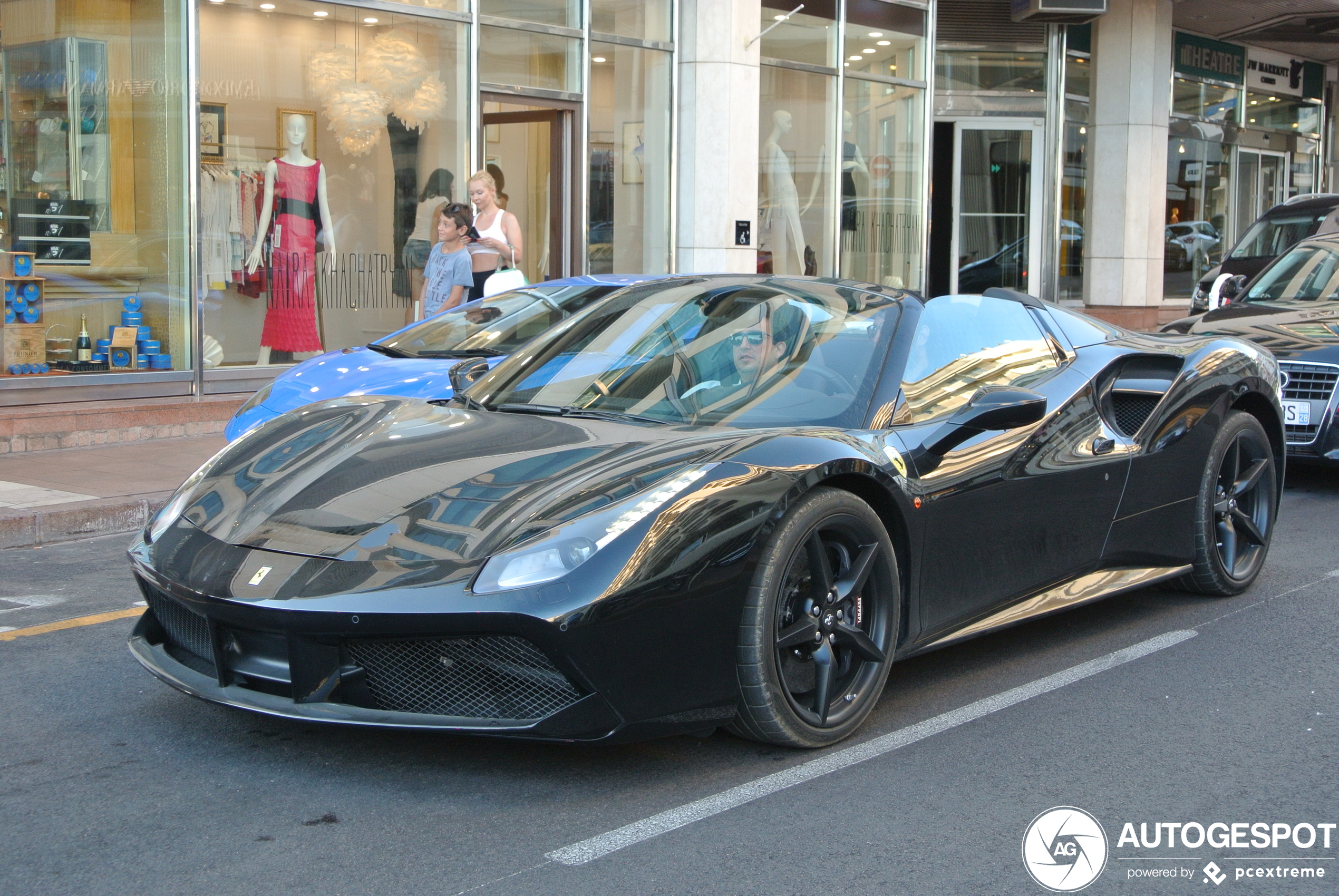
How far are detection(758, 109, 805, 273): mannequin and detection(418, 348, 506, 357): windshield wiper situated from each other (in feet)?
26.1

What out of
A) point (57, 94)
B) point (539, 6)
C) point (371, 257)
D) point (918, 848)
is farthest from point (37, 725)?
point (539, 6)

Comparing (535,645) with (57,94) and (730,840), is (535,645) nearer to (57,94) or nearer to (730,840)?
(730,840)

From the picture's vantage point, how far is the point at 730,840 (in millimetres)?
3148

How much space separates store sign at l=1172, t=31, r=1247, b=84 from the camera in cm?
2167

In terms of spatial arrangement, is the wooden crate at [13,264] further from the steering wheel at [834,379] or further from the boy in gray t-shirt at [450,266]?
the steering wheel at [834,379]

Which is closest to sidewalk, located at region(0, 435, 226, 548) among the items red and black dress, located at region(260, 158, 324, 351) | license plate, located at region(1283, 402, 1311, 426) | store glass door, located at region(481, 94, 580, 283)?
red and black dress, located at region(260, 158, 324, 351)

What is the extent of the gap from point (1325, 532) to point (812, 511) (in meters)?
4.69

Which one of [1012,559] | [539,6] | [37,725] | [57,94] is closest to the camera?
[37,725]

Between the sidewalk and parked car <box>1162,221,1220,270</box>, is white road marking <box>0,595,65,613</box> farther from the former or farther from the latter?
parked car <box>1162,221,1220,270</box>

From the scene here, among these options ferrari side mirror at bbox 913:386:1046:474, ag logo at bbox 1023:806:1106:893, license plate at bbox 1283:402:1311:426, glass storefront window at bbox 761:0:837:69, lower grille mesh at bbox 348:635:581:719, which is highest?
glass storefront window at bbox 761:0:837:69

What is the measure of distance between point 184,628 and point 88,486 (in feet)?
15.3

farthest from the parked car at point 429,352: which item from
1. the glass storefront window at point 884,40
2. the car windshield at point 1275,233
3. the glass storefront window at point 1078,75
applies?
the glass storefront window at point 1078,75

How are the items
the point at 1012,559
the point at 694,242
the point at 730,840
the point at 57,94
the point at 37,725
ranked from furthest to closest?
the point at 694,242
the point at 57,94
the point at 1012,559
the point at 37,725
the point at 730,840

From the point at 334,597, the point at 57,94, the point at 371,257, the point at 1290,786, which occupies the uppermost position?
the point at 57,94
